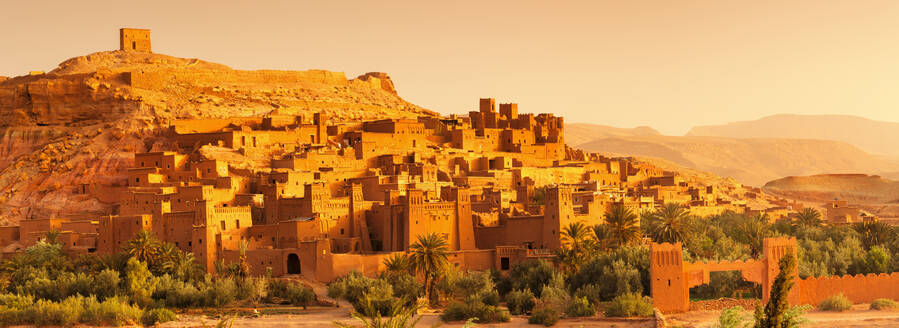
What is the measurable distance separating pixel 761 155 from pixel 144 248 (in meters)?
138

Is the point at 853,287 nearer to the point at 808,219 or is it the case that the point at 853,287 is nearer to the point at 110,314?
the point at 808,219

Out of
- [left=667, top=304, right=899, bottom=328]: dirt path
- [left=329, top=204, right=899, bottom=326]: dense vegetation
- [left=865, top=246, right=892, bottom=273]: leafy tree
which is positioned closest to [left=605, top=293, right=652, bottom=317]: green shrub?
[left=329, top=204, right=899, bottom=326]: dense vegetation

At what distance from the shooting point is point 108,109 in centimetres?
5338

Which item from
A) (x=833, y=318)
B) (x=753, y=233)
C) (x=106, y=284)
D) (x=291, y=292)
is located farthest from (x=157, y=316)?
(x=753, y=233)

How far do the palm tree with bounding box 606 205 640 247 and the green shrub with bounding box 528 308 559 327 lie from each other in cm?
527

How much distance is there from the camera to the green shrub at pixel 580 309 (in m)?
35.1

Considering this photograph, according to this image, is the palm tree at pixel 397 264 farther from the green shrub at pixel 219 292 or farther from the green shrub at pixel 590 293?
the green shrub at pixel 590 293

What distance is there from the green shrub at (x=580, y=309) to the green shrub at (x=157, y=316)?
12629 mm

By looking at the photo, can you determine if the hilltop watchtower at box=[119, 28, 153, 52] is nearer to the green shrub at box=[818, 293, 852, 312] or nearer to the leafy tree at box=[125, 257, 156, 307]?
the leafy tree at box=[125, 257, 156, 307]

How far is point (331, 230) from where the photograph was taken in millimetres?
39781

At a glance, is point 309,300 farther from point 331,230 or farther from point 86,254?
point 86,254

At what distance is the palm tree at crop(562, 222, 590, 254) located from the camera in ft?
125

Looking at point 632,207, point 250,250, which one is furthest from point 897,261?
point 250,250

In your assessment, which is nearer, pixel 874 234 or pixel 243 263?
pixel 243 263
